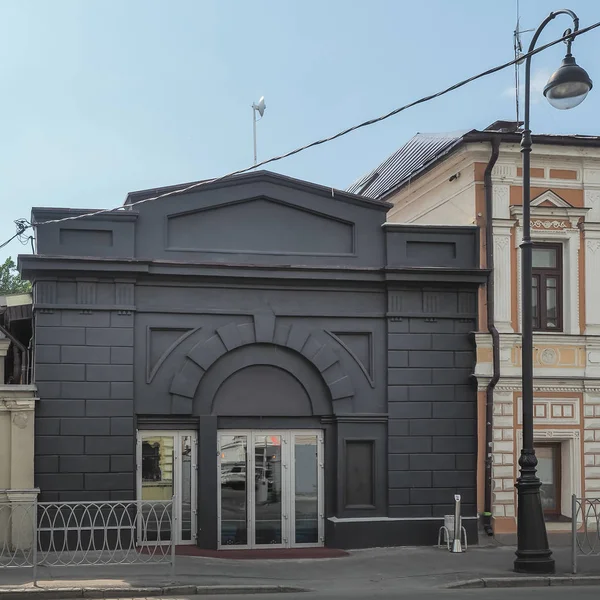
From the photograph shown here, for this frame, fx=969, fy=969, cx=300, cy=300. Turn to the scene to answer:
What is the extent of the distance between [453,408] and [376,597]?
5.47 metres

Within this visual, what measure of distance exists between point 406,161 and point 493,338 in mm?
6912

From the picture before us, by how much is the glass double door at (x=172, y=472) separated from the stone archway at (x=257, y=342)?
62 centimetres

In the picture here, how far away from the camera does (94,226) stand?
16.4m

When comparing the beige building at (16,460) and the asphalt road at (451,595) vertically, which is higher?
the beige building at (16,460)

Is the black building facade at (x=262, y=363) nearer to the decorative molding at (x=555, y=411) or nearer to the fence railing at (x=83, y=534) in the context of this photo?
the fence railing at (x=83, y=534)

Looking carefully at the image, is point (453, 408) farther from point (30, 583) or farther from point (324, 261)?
point (30, 583)

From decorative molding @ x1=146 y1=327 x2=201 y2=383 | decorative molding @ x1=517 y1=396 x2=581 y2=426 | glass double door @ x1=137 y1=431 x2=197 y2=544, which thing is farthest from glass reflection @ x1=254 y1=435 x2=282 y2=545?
decorative molding @ x1=517 y1=396 x2=581 y2=426

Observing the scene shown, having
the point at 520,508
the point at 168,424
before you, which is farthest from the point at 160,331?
the point at 520,508

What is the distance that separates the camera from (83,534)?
15844mm

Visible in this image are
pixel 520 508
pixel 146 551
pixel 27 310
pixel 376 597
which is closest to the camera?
pixel 376 597

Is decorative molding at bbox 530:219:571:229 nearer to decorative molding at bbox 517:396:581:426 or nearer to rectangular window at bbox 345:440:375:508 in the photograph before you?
decorative molding at bbox 517:396:581:426

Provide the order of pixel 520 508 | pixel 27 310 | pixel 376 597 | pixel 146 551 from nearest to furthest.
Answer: pixel 376 597 < pixel 520 508 < pixel 146 551 < pixel 27 310

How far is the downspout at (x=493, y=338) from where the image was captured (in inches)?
682

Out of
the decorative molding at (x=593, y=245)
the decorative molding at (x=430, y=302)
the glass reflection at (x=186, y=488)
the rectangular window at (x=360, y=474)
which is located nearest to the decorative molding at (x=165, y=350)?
the glass reflection at (x=186, y=488)
